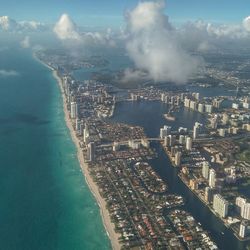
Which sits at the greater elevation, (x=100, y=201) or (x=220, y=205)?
(x=220, y=205)

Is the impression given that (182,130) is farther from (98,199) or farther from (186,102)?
(98,199)

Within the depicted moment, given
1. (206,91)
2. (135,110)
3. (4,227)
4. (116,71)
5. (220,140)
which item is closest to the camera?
(4,227)

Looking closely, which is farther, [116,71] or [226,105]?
[116,71]

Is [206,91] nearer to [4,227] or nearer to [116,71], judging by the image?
[116,71]

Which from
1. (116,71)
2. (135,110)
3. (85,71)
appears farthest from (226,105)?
(85,71)

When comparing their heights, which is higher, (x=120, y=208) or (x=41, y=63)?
(x=41, y=63)

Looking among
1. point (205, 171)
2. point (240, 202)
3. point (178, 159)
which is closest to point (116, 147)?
point (178, 159)
